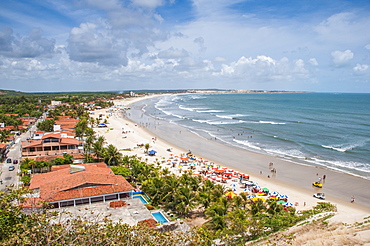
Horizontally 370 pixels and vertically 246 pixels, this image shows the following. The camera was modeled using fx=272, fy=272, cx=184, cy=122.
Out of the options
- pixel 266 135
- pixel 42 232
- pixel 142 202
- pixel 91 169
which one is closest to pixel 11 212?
pixel 42 232

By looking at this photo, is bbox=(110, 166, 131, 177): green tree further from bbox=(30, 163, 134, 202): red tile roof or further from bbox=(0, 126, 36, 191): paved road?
bbox=(0, 126, 36, 191): paved road

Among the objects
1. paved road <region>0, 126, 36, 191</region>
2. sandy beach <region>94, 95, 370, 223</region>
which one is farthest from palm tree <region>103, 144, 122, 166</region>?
paved road <region>0, 126, 36, 191</region>

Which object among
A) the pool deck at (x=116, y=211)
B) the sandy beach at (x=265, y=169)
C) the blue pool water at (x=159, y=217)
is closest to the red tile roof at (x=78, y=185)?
the pool deck at (x=116, y=211)

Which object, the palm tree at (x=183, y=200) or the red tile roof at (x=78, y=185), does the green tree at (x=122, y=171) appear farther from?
the palm tree at (x=183, y=200)

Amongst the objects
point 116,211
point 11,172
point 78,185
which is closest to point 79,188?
point 78,185

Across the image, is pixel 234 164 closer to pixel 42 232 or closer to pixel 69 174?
pixel 69 174

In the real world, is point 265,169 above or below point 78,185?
below

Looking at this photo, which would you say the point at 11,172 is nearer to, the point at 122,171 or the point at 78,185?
the point at 122,171
